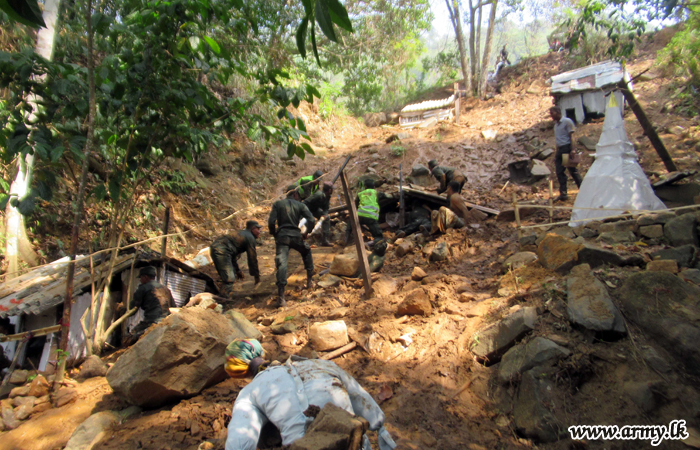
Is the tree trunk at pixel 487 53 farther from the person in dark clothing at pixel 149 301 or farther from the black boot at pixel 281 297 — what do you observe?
the person in dark clothing at pixel 149 301

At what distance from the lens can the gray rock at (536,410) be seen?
9.21ft

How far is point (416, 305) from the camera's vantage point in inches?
177

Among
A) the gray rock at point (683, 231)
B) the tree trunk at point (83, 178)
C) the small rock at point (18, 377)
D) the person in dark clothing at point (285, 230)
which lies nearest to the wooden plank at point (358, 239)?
the person in dark clothing at point (285, 230)

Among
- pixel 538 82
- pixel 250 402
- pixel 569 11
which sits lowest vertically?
pixel 250 402

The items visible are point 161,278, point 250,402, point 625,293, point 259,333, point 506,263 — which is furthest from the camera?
point 161,278

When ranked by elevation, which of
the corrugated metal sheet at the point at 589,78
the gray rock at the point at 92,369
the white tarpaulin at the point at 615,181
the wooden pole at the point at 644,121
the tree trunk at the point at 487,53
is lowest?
the gray rock at the point at 92,369

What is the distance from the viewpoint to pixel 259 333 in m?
4.64

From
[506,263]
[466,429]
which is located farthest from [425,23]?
[466,429]

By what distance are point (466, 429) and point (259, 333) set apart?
8.79ft

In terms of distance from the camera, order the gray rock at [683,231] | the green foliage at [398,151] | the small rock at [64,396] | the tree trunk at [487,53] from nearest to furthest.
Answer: the small rock at [64,396] < the gray rock at [683,231] < the green foliage at [398,151] < the tree trunk at [487,53]

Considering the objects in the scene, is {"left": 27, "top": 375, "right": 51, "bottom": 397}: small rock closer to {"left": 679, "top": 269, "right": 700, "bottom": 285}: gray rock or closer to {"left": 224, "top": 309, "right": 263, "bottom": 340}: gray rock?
{"left": 224, "top": 309, "right": 263, "bottom": 340}: gray rock

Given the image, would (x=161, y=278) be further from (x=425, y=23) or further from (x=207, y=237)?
(x=425, y=23)

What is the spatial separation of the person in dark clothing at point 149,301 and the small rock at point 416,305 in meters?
3.37

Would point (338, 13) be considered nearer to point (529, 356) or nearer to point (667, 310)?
point (529, 356)
